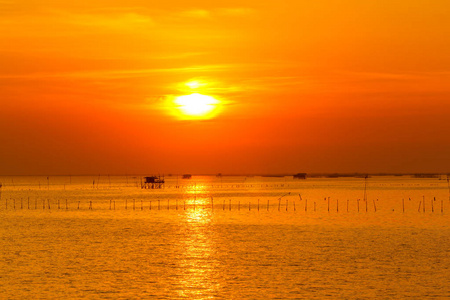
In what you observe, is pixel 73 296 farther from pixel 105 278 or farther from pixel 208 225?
pixel 208 225

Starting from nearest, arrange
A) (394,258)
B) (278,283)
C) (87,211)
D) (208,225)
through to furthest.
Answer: (278,283) → (394,258) → (208,225) → (87,211)

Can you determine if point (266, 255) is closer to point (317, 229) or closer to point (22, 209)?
point (317, 229)

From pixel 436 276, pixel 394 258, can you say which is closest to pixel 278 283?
pixel 436 276

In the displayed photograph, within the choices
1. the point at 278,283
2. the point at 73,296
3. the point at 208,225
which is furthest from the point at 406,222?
the point at 73,296

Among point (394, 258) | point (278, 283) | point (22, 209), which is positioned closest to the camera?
point (278, 283)

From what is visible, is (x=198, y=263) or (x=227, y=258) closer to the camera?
(x=198, y=263)

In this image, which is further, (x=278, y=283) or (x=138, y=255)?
(x=138, y=255)

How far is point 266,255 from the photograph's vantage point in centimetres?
5491

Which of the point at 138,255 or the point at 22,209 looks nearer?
the point at 138,255

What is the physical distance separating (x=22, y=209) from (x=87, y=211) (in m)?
16.3

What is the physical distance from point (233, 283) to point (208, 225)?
148 feet

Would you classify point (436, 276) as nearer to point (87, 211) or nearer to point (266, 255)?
point (266, 255)

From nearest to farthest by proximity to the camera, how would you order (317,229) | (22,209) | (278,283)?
(278,283)
(317,229)
(22,209)

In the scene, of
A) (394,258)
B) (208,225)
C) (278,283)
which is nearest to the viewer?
(278,283)
